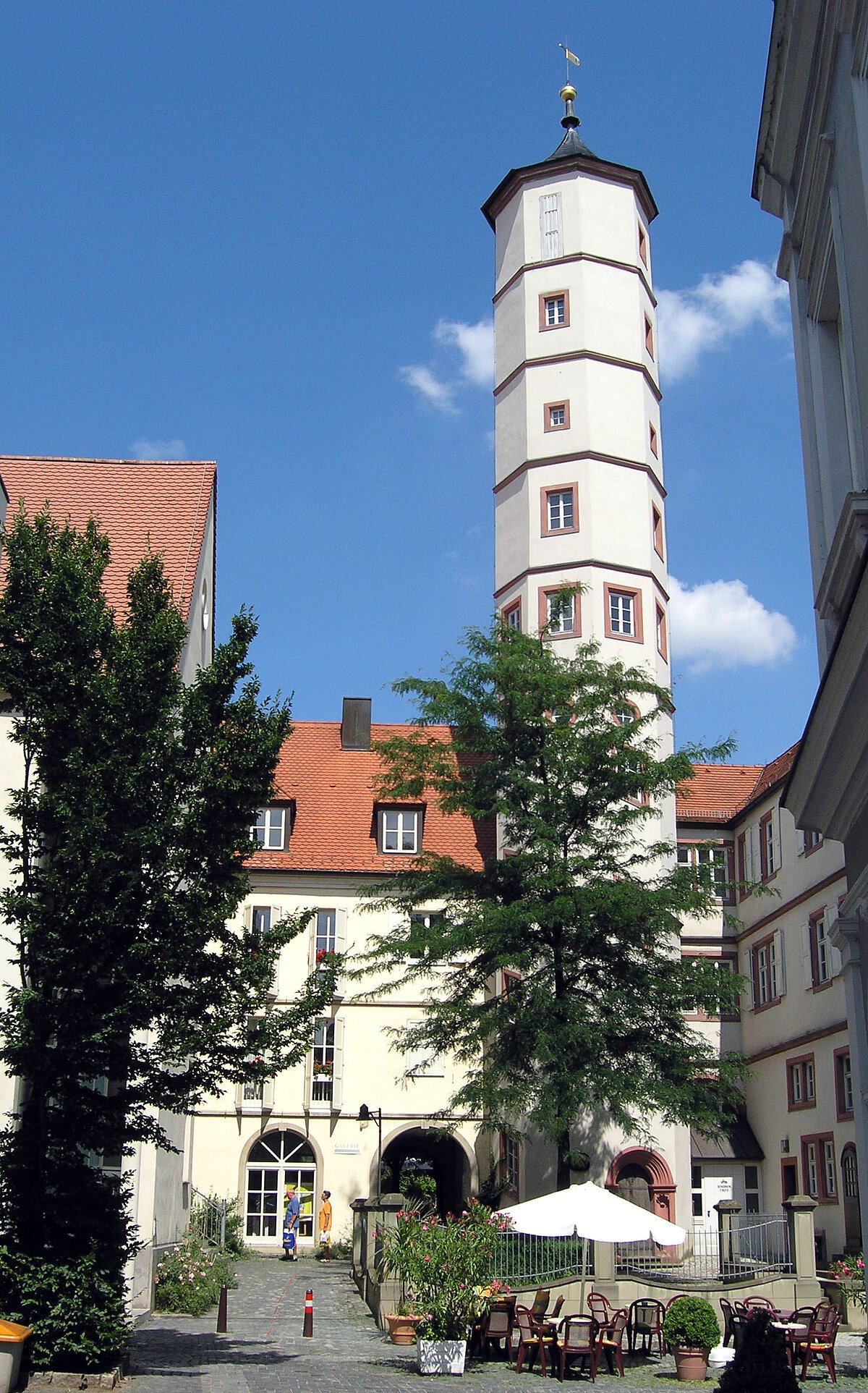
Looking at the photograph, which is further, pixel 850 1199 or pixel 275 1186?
pixel 275 1186

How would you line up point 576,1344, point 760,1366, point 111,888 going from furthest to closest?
1. point 576,1344
2. point 111,888
3. point 760,1366

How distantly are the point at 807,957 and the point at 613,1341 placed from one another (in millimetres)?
16343

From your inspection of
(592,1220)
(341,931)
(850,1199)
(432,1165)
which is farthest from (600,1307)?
(432,1165)

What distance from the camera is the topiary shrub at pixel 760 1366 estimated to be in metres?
10.1

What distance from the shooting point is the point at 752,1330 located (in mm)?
10789

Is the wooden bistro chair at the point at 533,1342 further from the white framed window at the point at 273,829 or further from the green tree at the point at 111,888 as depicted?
the white framed window at the point at 273,829

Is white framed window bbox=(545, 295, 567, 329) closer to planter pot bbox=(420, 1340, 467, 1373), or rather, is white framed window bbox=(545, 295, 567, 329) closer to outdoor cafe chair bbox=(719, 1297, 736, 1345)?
outdoor cafe chair bbox=(719, 1297, 736, 1345)

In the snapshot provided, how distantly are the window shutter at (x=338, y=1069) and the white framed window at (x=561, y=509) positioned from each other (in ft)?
45.4

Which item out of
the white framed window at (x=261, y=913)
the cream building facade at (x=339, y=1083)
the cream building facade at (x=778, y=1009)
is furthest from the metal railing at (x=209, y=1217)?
the cream building facade at (x=778, y=1009)

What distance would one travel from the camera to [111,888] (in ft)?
49.2

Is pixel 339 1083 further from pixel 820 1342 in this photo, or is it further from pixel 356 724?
pixel 820 1342

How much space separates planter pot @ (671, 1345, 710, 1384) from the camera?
17234 mm

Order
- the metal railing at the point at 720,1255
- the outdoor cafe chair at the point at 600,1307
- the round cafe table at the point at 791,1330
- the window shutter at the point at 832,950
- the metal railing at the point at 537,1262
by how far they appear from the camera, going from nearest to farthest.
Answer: the round cafe table at the point at 791,1330
the outdoor cafe chair at the point at 600,1307
the metal railing at the point at 537,1262
the metal railing at the point at 720,1255
the window shutter at the point at 832,950

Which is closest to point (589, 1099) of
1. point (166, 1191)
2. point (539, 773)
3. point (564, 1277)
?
point (564, 1277)
